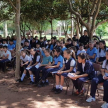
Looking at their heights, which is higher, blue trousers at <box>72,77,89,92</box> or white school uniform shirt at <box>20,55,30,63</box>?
white school uniform shirt at <box>20,55,30,63</box>

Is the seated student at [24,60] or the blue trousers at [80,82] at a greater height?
the seated student at [24,60]

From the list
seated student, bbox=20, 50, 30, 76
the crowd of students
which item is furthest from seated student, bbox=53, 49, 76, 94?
seated student, bbox=20, 50, 30, 76

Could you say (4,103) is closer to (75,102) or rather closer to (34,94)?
(34,94)

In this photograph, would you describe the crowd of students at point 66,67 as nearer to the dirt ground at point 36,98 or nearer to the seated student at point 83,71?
the seated student at point 83,71

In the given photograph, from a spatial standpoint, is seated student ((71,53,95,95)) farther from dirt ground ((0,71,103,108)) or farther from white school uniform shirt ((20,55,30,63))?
white school uniform shirt ((20,55,30,63))

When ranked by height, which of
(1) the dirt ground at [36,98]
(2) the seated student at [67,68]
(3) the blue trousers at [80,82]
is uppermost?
(2) the seated student at [67,68]

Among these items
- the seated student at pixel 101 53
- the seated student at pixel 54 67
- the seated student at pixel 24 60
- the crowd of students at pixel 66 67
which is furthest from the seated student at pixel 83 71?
the seated student at pixel 24 60

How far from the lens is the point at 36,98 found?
14.3 ft

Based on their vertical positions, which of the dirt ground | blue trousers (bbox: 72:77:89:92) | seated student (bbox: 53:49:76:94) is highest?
seated student (bbox: 53:49:76:94)

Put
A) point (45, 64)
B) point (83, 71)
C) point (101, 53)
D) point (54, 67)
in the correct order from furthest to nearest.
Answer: point (101, 53), point (45, 64), point (54, 67), point (83, 71)

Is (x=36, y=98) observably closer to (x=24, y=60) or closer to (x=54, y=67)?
(x=54, y=67)

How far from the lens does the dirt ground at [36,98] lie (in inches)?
155

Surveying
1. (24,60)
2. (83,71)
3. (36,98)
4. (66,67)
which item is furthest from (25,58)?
(83,71)

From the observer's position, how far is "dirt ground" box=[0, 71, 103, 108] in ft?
12.9
